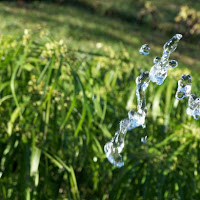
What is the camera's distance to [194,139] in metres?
2.03

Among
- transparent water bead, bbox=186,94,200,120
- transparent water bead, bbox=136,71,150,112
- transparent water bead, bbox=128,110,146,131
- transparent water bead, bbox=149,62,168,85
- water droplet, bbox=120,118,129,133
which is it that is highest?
transparent water bead, bbox=149,62,168,85

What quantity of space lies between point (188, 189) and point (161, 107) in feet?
2.15

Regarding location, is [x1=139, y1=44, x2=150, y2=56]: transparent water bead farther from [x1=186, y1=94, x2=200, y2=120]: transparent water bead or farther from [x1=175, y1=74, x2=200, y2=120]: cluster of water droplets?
[x1=186, y1=94, x2=200, y2=120]: transparent water bead

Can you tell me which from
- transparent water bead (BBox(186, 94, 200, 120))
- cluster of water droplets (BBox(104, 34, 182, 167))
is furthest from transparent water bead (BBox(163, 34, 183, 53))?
transparent water bead (BBox(186, 94, 200, 120))

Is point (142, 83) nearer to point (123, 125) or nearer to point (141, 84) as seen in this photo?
point (141, 84)

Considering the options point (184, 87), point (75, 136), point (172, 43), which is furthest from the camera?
point (75, 136)

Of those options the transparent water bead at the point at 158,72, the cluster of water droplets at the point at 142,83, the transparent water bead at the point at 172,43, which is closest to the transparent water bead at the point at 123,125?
the cluster of water droplets at the point at 142,83

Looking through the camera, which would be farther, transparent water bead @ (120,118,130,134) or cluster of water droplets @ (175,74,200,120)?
transparent water bead @ (120,118,130,134)

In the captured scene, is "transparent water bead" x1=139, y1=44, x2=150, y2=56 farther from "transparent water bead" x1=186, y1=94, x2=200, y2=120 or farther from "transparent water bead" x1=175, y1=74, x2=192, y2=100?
"transparent water bead" x1=186, y1=94, x2=200, y2=120

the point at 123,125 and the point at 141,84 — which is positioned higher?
the point at 141,84

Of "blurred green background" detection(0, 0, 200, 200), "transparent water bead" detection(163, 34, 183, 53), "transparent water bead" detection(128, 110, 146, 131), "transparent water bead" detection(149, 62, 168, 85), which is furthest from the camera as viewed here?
"blurred green background" detection(0, 0, 200, 200)

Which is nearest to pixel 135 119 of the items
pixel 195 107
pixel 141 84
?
pixel 141 84

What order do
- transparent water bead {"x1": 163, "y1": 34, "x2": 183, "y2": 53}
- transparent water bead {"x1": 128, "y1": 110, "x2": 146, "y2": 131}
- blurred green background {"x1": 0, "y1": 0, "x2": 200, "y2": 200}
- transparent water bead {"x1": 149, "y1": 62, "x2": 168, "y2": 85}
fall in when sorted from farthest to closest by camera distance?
blurred green background {"x1": 0, "y1": 0, "x2": 200, "y2": 200} < transparent water bead {"x1": 128, "y1": 110, "x2": 146, "y2": 131} < transparent water bead {"x1": 149, "y1": 62, "x2": 168, "y2": 85} < transparent water bead {"x1": 163, "y1": 34, "x2": 183, "y2": 53}

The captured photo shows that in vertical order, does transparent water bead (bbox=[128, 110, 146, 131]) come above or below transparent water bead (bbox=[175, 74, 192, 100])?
below
